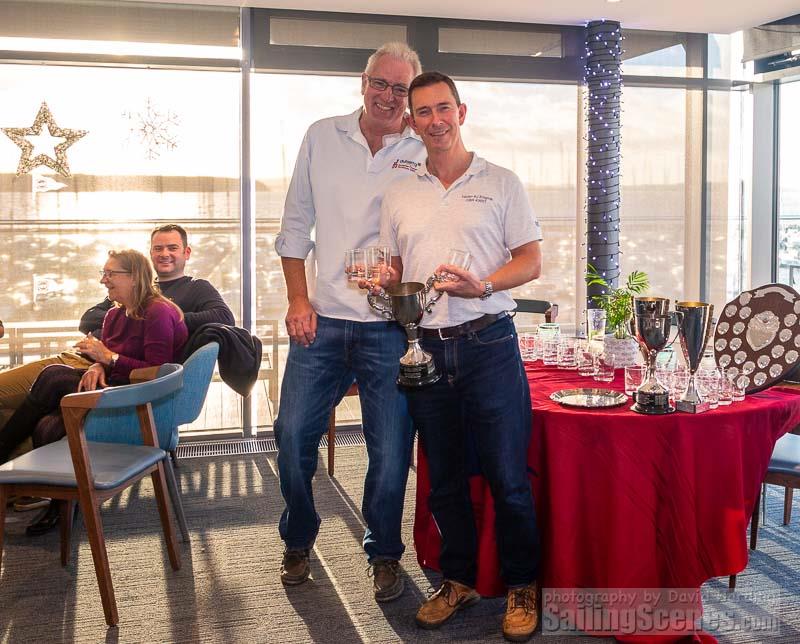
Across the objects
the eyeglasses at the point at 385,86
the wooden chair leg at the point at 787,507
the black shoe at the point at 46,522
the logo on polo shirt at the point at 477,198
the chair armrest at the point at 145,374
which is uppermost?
the eyeglasses at the point at 385,86

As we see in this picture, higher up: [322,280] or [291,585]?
[322,280]

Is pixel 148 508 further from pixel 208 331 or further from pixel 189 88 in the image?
pixel 189 88

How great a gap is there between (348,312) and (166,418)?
4.05ft

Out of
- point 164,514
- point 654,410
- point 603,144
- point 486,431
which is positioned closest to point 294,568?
Result: point 164,514

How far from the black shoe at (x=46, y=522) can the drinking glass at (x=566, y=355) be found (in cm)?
220

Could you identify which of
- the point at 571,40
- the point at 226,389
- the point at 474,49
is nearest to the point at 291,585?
the point at 226,389

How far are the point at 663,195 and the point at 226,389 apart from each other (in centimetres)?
334

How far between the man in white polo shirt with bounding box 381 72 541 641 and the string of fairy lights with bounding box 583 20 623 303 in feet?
11.2

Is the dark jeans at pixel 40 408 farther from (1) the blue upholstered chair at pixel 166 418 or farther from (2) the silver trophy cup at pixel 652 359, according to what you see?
(2) the silver trophy cup at pixel 652 359

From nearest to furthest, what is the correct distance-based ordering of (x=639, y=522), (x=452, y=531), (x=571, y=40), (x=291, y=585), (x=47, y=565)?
1. (x=639, y=522)
2. (x=452, y=531)
3. (x=291, y=585)
4. (x=47, y=565)
5. (x=571, y=40)

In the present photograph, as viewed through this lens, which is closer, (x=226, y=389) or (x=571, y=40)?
(x=226, y=389)

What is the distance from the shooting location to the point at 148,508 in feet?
12.7

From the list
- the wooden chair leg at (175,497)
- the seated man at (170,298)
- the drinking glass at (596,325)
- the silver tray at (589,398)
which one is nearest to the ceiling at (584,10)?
the seated man at (170,298)

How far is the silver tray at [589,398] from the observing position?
2.54 meters
